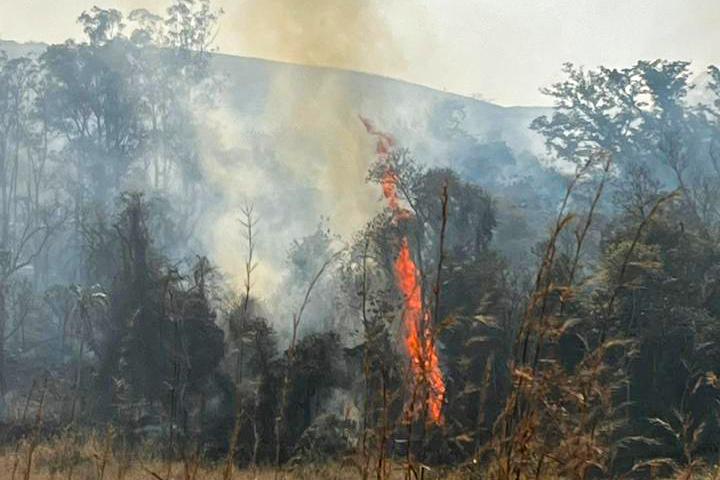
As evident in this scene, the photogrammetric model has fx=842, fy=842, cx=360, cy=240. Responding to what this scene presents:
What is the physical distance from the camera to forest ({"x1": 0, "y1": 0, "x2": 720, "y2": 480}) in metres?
2.37

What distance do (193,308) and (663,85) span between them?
118 feet

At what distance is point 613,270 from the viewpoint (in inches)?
641

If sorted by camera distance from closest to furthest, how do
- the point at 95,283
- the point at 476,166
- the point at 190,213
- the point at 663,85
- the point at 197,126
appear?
the point at 95,283 → the point at 663,85 → the point at 190,213 → the point at 197,126 → the point at 476,166

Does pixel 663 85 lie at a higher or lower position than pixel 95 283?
higher

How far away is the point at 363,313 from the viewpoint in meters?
2.05

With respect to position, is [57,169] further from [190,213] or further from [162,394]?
[162,394]

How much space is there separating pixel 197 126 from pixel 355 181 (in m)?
14.3

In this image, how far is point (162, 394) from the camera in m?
20.2

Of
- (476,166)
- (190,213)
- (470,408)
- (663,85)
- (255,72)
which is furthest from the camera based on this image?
(255,72)

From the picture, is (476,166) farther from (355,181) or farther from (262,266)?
(262,266)

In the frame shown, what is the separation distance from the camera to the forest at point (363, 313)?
237cm

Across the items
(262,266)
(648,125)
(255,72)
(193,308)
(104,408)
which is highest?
(255,72)

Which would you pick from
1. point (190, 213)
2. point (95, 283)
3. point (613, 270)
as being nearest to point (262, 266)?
point (190, 213)

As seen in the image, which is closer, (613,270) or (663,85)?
(613,270)
